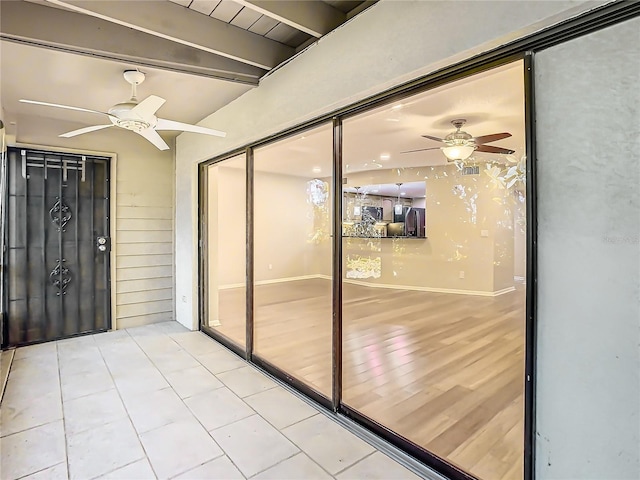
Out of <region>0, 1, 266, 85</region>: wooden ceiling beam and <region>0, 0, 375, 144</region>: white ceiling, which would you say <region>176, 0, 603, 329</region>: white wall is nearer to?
<region>0, 0, 375, 144</region>: white ceiling

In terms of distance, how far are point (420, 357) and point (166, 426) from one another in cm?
234

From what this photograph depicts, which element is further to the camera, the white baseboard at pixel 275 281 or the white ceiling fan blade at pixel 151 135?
the white baseboard at pixel 275 281

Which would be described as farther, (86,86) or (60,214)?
(60,214)

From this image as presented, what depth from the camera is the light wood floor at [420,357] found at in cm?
219

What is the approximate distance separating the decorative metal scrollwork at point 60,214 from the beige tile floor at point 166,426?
1589 mm

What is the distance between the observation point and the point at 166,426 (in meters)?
2.35

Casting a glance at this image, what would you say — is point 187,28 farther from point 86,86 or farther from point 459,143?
point 459,143

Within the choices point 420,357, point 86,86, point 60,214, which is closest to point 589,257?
point 420,357

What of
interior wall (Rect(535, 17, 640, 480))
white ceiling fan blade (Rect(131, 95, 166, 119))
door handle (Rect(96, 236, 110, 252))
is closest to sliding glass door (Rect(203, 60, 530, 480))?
interior wall (Rect(535, 17, 640, 480))

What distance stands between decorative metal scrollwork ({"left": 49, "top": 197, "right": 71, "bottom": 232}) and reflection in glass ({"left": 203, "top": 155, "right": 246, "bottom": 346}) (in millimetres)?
1640

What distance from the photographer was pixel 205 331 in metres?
4.48

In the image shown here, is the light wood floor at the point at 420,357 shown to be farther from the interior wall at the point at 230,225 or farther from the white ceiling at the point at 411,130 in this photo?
the white ceiling at the point at 411,130

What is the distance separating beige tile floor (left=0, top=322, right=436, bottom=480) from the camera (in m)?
1.95

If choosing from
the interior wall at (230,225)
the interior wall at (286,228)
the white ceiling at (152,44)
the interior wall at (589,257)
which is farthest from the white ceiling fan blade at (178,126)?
the interior wall at (589,257)
